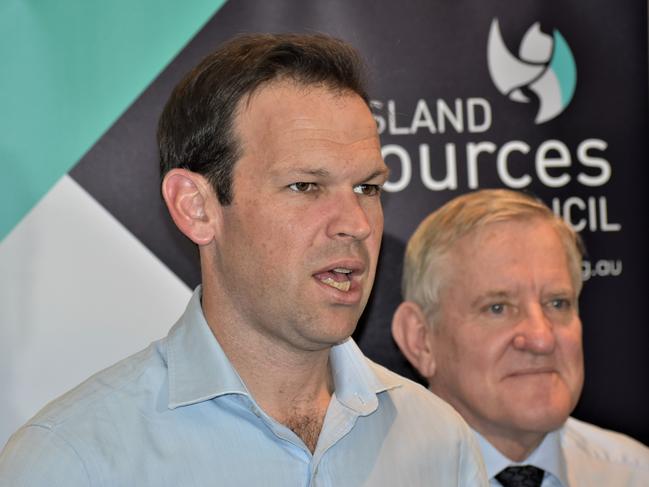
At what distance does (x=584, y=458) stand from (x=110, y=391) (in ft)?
5.20

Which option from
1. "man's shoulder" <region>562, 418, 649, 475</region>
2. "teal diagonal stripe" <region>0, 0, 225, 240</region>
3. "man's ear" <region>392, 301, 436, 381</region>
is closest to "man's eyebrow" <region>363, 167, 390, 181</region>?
"man's ear" <region>392, 301, 436, 381</region>

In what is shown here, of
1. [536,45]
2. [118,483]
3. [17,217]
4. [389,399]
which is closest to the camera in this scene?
[118,483]

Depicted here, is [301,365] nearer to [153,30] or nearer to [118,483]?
[118,483]

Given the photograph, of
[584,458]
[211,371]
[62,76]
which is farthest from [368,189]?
[584,458]

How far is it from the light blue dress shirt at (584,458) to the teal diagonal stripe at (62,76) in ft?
4.43

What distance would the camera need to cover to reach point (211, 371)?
6.22ft

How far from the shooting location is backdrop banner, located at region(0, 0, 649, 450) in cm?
301

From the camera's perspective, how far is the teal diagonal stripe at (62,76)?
2.80m

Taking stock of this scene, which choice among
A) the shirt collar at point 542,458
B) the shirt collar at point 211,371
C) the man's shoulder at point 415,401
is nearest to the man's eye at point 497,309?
the shirt collar at point 542,458

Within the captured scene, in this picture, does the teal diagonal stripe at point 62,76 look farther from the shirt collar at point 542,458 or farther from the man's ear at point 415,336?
the shirt collar at point 542,458

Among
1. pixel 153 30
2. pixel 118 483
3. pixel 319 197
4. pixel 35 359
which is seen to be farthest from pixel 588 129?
pixel 118 483

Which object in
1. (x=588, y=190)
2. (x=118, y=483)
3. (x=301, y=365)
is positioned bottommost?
(x=118, y=483)

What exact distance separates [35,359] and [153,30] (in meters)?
0.95

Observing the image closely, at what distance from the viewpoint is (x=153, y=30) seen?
114 inches
